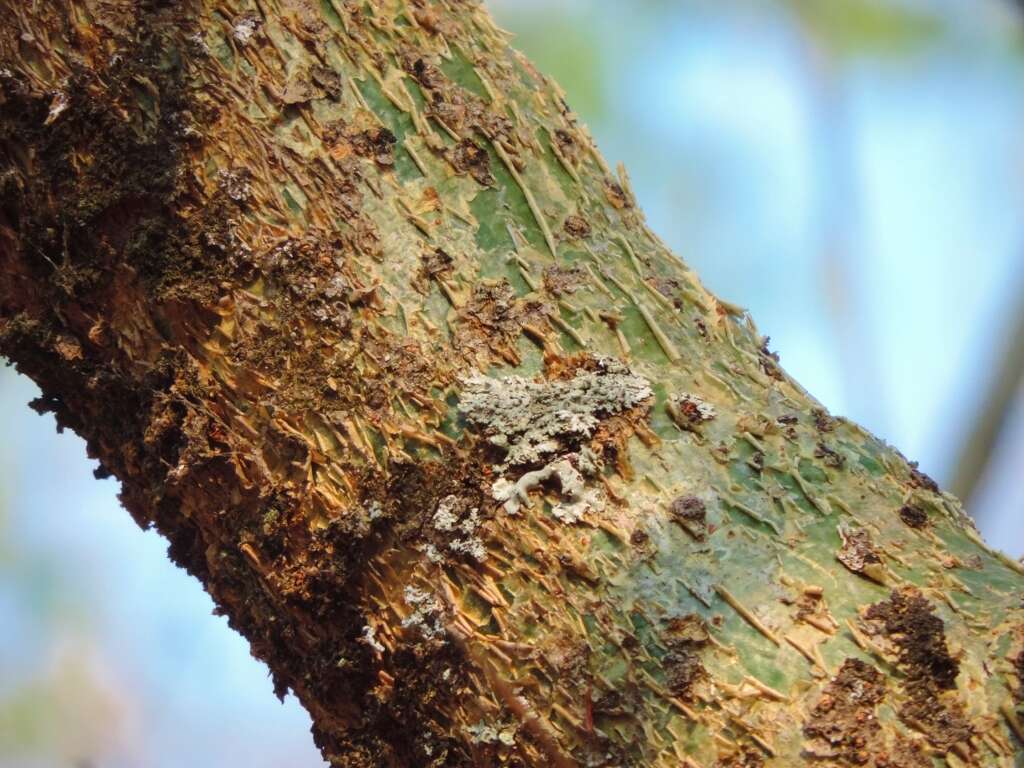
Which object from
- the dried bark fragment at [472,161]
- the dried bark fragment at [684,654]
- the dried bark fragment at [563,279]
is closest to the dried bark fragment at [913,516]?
the dried bark fragment at [684,654]

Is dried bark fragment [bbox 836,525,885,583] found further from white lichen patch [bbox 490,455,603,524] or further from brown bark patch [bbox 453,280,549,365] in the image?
brown bark patch [bbox 453,280,549,365]

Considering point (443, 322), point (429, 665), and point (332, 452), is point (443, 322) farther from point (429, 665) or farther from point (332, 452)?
point (429, 665)

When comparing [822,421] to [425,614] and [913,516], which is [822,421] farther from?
[425,614]

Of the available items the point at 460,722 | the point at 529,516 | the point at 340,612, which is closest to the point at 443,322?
the point at 529,516

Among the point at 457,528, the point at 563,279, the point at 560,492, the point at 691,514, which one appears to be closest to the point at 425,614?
the point at 457,528

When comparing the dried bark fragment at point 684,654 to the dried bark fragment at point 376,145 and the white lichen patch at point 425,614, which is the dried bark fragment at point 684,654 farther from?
the dried bark fragment at point 376,145

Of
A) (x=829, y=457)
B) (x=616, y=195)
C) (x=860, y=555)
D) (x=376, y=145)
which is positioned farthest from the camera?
(x=616, y=195)
